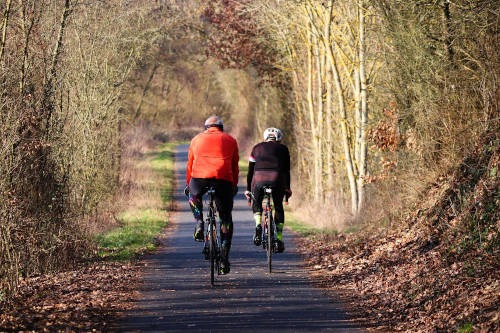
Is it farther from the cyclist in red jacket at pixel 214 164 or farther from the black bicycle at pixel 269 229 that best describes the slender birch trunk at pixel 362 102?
the cyclist in red jacket at pixel 214 164

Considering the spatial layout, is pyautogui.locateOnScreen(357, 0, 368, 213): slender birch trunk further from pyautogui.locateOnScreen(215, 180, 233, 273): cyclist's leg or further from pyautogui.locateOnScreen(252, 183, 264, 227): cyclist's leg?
pyautogui.locateOnScreen(215, 180, 233, 273): cyclist's leg

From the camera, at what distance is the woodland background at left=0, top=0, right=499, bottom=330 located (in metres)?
14.5

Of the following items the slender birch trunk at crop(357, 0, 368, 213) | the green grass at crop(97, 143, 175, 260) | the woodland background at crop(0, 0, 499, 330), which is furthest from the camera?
the slender birch trunk at crop(357, 0, 368, 213)

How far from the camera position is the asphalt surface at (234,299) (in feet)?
34.9

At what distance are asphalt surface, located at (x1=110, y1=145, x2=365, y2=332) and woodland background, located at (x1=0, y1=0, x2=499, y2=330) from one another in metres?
1.82

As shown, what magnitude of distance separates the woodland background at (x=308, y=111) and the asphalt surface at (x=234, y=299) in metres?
1.82

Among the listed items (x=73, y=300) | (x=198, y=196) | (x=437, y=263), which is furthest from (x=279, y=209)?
(x=73, y=300)

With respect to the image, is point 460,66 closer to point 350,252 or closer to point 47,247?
point 350,252

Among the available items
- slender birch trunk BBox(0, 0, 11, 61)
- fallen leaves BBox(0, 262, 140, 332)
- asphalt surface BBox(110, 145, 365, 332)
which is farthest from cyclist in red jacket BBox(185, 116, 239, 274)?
slender birch trunk BBox(0, 0, 11, 61)

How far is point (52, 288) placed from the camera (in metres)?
13.4

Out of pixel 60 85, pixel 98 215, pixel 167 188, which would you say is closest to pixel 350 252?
pixel 60 85

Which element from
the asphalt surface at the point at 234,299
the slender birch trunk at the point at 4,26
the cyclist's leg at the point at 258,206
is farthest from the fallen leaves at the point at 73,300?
the slender birch trunk at the point at 4,26

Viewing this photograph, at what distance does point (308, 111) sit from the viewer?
3453cm

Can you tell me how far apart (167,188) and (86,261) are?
26.2m
